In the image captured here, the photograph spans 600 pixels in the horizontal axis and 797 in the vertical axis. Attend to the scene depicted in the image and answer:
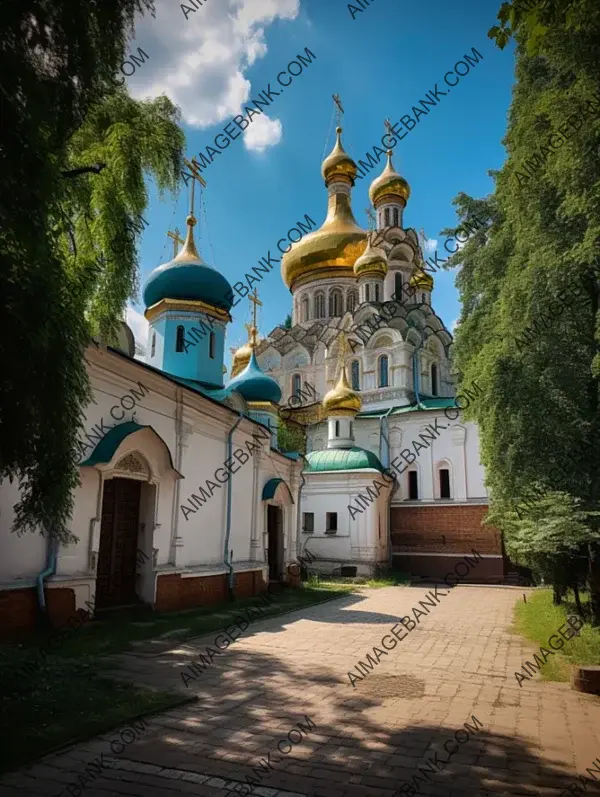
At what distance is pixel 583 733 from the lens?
5098mm

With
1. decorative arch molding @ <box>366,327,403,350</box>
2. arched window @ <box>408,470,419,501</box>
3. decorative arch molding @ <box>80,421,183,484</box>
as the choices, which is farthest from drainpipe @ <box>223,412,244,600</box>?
decorative arch molding @ <box>366,327,403,350</box>

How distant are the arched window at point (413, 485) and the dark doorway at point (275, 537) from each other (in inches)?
443

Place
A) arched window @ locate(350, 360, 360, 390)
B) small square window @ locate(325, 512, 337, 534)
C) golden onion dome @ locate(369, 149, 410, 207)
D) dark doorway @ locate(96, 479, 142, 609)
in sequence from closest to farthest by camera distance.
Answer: dark doorway @ locate(96, 479, 142, 609), small square window @ locate(325, 512, 337, 534), arched window @ locate(350, 360, 360, 390), golden onion dome @ locate(369, 149, 410, 207)

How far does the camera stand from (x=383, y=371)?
104 ft

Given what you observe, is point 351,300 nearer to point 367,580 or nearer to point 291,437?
point 291,437

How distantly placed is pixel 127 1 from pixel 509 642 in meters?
10.3

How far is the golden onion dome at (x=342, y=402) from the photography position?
28.5 m

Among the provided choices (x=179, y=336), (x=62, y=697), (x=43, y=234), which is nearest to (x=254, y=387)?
(x=179, y=336)

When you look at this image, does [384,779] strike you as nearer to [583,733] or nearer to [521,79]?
[583,733]

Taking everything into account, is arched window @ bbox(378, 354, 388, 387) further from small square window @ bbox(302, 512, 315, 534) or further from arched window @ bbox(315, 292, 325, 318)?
small square window @ bbox(302, 512, 315, 534)

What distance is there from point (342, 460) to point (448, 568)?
654 centimetres

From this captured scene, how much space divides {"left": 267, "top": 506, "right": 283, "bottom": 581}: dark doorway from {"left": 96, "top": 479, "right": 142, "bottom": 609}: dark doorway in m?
7.01

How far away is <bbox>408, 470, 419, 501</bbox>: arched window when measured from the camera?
91.0 ft

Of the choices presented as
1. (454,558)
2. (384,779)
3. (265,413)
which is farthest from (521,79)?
(454,558)
